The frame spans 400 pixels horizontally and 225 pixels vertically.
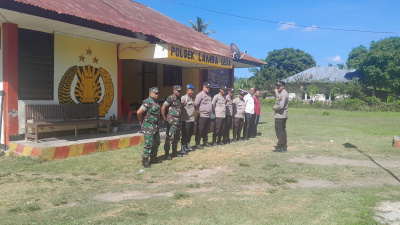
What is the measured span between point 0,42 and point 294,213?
290 inches

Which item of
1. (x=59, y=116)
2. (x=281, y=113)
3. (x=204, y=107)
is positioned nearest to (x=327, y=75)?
(x=281, y=113)

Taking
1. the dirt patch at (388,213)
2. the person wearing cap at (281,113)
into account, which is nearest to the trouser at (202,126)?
the person wearing cap at (281,113)

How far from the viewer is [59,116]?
28.0ft

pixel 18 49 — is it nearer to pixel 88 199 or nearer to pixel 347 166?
pixel 88 199

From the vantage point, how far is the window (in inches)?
309

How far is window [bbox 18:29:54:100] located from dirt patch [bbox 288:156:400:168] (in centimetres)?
638

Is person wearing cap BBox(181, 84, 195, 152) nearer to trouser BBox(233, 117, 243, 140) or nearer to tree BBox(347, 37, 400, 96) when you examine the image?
trouser BBox(233, 117, 243, 140)

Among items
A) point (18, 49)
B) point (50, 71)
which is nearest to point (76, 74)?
point (50, 71)

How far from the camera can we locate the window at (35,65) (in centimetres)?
785

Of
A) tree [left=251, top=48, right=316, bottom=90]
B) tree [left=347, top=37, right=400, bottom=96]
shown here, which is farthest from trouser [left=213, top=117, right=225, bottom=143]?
tree [left=251, top=48, right=316, bottom=90]

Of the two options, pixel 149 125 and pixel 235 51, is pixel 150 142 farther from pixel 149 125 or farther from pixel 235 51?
pixel 235 51

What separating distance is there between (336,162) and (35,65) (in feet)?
24.8

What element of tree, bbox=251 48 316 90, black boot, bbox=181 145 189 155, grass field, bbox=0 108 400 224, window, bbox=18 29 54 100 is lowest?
grass field, bbox=0 108 400 224

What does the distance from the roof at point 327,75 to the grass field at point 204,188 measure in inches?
1535
